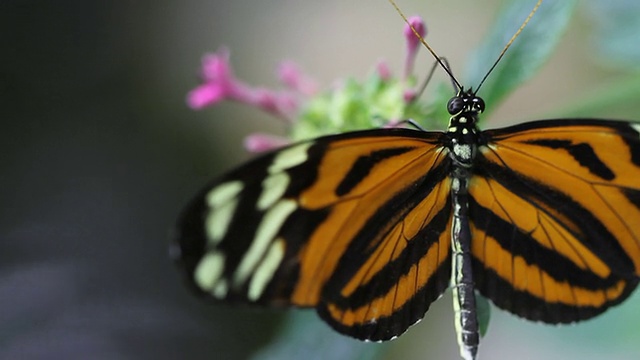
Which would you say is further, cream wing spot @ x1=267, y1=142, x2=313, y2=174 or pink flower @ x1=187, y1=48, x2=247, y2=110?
pink flower @ x1=187, y1=48, x2=247, y2=110

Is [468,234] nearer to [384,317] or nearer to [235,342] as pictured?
[384,317]

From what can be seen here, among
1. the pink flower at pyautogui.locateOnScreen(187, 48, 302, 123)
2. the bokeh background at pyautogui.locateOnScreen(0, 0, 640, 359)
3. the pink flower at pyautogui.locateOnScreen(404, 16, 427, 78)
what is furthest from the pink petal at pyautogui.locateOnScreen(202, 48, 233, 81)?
the bokeh background at pyautogui.locateOnScreen(0, 0, 640, 359)

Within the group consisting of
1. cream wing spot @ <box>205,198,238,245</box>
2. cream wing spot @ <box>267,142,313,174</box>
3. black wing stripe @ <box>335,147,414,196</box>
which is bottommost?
cream wing spot @ <box>205,198,238,245</box>

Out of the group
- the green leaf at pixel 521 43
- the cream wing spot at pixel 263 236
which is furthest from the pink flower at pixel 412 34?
the cream wing spot at pixel 263 236

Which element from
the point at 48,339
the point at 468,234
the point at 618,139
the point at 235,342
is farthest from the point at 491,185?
the point at 48,339

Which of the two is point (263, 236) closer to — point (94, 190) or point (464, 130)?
Result: point (464, 130)

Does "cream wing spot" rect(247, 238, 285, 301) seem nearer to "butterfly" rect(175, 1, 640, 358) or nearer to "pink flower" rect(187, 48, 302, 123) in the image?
"butterfly" rect(175, 1, 640, 358)

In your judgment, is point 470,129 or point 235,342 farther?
point 235,342
